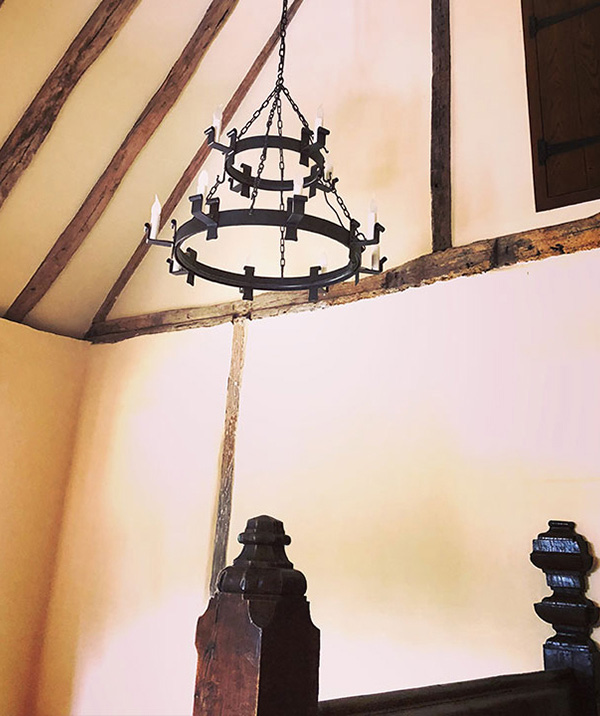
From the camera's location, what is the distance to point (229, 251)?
4.22 m

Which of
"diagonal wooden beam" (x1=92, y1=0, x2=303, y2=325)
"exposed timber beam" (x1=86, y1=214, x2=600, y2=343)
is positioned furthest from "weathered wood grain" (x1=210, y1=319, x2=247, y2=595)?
"diagonal wooden beam" (x1=92, y1=0, x2=303, y2=325)

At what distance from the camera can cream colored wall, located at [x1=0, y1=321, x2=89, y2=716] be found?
4055 millimetres

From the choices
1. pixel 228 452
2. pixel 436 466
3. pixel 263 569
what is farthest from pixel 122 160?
pixel 263 569

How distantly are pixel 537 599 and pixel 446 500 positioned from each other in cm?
56

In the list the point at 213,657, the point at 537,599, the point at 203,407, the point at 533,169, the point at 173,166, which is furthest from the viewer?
the point at 173,166

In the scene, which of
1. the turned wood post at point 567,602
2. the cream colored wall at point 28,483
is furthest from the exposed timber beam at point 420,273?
the turned wood post at point 567,602

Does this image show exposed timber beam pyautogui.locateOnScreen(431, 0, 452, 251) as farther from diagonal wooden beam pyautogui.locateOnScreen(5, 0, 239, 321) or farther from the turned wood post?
the turned wood post

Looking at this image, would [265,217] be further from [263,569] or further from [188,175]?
[188,175]

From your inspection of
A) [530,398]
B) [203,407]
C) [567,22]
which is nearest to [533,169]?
[567,22]

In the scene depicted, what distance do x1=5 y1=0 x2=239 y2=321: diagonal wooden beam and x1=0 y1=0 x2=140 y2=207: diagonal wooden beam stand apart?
45 centimetres

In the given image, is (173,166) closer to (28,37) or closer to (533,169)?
(28,37)

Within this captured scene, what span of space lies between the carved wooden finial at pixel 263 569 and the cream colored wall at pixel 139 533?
2.73m

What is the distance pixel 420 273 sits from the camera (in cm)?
335

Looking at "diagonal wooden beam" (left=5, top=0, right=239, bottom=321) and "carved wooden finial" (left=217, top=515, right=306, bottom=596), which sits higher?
"diagonal wooden beam" (left=5, top=0, right=239, bottom=321)
